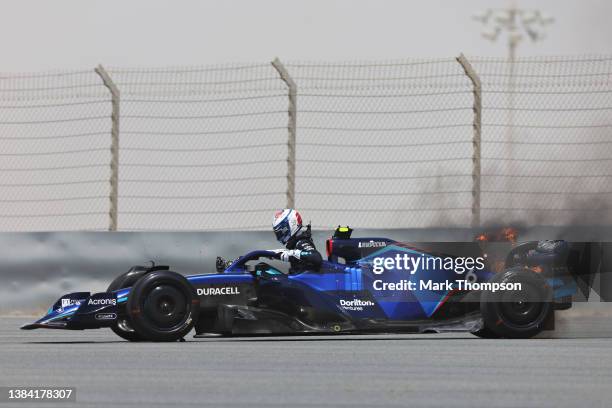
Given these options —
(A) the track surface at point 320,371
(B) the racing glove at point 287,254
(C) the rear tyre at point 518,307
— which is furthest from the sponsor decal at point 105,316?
(C) the rear tyre at point 518,307

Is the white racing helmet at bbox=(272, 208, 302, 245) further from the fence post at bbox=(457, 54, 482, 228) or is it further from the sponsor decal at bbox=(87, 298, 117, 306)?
the fence post at bbox=(457, 54, 482, 228)

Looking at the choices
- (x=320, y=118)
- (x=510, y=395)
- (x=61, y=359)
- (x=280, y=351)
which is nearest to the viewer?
(x=510, y=395)

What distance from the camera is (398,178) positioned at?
14.5m

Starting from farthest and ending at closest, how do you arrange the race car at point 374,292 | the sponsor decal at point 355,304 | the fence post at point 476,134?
the fence post at point 476,134 → the sponsor decal at point 355,304 → the race car at point 374,292

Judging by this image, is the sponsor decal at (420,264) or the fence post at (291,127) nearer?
the sponsor decal at (420,264)

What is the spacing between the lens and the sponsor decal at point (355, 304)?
37.1ft

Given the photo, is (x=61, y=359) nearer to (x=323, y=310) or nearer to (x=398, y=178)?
(x=323, y=310)

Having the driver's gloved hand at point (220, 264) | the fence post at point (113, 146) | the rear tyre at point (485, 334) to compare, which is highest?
the fence post at point (113, 146)

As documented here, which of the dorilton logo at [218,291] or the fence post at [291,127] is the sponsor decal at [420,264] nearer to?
the dorilton logo at [218,291]

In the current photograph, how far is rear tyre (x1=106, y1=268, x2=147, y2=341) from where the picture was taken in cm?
1089

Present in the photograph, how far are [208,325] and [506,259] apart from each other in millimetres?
2636

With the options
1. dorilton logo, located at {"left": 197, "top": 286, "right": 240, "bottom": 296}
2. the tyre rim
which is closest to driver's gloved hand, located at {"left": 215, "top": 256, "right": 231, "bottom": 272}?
dorilton logo, located at {"left": 197, "top": 286, "right": 240, "bottom": 296}

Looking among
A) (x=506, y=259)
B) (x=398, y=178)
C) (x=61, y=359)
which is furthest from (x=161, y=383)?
(x=398, y=178)

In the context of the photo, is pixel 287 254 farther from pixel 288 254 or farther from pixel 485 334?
pixel 485 334
